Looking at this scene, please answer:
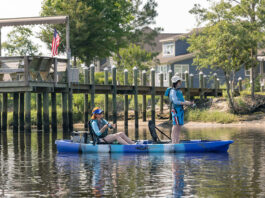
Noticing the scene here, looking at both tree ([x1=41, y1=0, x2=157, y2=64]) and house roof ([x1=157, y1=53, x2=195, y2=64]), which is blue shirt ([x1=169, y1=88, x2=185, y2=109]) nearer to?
tree ([x1=41, y1=0, x2=157, y2=64])

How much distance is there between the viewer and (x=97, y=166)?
16938 millimetres

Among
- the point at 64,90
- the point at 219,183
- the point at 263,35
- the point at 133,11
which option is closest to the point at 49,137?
the point at 64,90

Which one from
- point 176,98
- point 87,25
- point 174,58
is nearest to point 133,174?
point 176,98

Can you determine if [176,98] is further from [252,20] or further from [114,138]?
[252,20]

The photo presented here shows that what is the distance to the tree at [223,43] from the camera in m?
39.8

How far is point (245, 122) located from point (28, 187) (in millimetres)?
25450

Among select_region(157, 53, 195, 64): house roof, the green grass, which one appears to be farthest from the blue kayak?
select_region(157, 53, 195, 64): house roof

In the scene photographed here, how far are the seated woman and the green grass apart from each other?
1922 centimetres

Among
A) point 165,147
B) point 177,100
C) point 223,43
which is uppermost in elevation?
point 223,43

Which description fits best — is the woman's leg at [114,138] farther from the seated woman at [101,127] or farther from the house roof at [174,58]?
the house roof at [174,58]

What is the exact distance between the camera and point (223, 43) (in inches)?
1575

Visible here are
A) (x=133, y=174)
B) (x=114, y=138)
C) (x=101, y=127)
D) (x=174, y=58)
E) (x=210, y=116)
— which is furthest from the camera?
(x=174, y=58)

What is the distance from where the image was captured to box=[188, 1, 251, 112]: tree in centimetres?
3975

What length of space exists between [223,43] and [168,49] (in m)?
28.2
